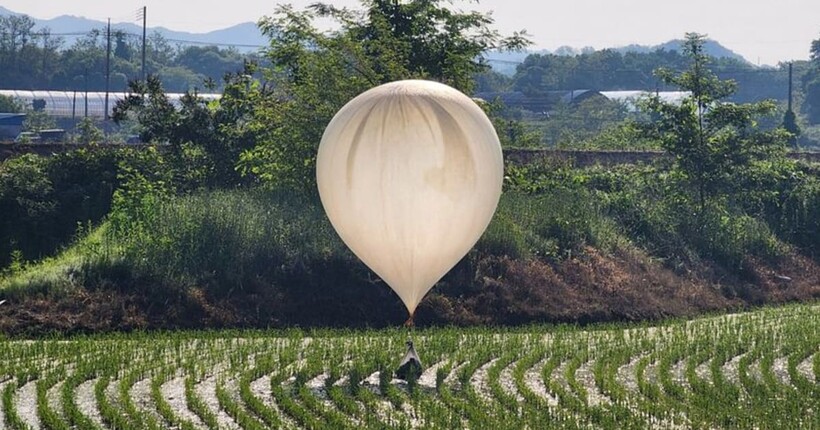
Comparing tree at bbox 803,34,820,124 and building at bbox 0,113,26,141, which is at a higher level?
tree at bbox 803,34,820,124

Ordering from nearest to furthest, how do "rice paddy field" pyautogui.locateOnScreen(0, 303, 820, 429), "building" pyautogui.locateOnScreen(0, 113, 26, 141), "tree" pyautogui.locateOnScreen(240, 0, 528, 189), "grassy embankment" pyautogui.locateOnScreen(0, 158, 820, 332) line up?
"rice paddy field" pyautogui.locateOnScreen(0, 303, 820, 429) → "grassy embankment" pyautogui.locateOnScreen(0, 158, 820, 332) → "tree" pyautogui.locateOnScreen(240, 0, 528, 189) → "building" pyautogui.locateOnScreen(0, 113, 26, 141)

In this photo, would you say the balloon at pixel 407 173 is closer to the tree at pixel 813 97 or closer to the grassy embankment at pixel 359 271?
the grassy embankment at pixel 359 271

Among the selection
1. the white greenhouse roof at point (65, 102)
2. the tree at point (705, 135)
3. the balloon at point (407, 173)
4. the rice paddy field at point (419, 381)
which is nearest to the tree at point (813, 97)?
the white greenhouse roof at point (65, 102)

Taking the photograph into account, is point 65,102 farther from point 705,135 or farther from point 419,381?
point 419,381

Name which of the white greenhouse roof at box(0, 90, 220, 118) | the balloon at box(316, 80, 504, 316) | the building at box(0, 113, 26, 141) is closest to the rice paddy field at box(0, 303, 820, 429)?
the balloon at box(316, 80, 504, 316)

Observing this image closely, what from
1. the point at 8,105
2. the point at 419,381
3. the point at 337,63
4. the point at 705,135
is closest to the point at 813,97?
the point at 8,105

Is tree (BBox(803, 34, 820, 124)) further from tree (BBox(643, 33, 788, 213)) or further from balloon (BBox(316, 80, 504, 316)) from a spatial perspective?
balloon (BBox(316, 80, 504, 316))

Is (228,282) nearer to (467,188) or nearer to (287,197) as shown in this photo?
(287,197)
